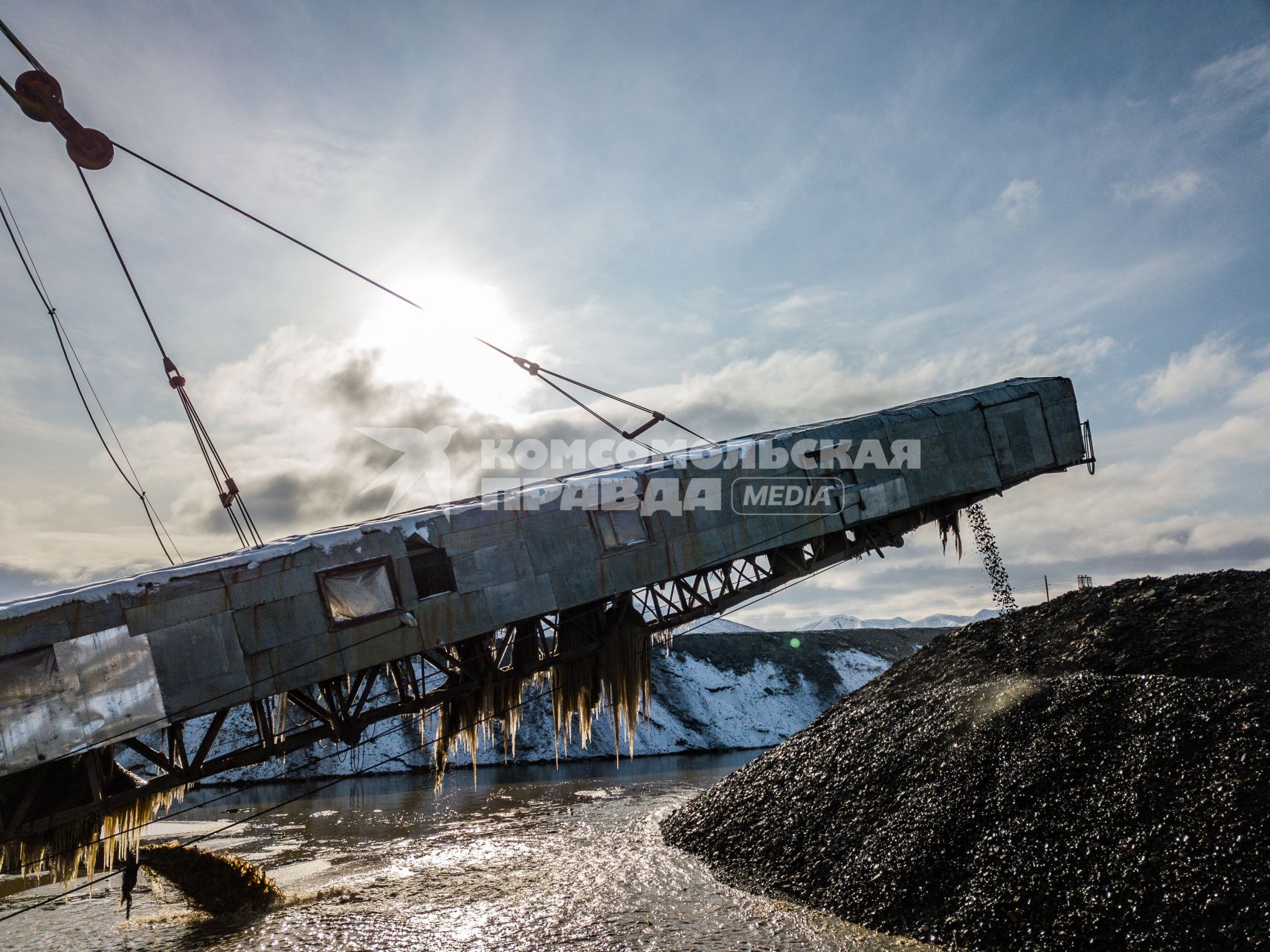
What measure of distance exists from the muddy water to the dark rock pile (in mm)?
1201

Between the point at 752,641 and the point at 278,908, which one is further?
the point at 752,641

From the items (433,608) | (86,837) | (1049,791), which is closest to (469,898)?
(433,608)

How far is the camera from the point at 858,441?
17.0 meters

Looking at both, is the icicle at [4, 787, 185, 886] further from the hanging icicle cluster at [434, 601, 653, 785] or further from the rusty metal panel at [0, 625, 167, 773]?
the hanging icicle cluster at [434, 601, 653, 785]

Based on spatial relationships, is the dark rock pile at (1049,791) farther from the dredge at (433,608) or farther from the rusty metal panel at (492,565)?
the rusty metal panel at (492,565)

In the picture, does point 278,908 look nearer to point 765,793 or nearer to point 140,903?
point 140,903

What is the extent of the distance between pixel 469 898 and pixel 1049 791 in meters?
11.0

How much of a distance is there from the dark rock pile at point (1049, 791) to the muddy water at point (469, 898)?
1201mm

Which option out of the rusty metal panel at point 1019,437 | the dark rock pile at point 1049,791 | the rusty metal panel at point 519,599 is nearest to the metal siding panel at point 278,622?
the rusty metal panel at point 519,599

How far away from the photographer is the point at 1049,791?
10.7 m

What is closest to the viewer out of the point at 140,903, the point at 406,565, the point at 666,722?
the point at 406,565

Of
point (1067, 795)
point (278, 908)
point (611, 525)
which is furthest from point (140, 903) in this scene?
point (1067, 795)

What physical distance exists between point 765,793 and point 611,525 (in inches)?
286

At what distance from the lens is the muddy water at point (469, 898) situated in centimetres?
1155
